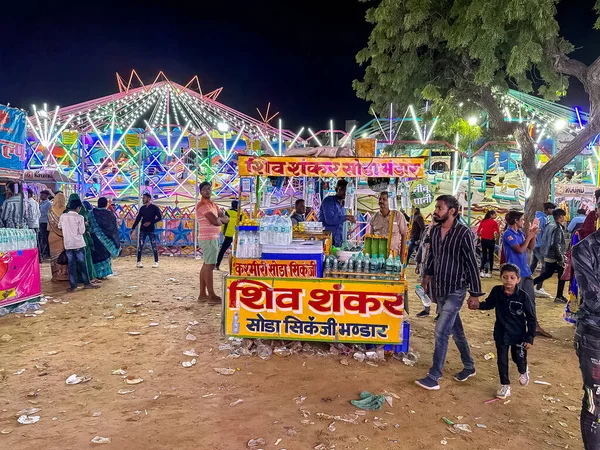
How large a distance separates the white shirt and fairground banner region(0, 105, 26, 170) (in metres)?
1.13

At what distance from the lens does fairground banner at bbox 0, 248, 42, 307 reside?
6.43 metres

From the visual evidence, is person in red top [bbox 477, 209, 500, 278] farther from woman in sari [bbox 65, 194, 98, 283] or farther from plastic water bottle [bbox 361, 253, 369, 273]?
woman in sari [bbox 65, 194, 98, 283]

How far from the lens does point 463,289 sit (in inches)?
160

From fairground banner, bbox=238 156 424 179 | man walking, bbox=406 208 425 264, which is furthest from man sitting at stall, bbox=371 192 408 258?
man walking, bbox=406 208 425 264

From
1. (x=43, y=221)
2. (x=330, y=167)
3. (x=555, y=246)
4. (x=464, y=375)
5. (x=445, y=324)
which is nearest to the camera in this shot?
(x=445, y=324)

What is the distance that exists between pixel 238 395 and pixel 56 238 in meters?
6.57

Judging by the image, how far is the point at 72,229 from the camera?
783cm

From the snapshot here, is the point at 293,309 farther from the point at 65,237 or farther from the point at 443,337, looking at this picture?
the point at 65,237

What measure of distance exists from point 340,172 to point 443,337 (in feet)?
7.71

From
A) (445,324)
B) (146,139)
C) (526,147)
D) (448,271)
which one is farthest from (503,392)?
(146,139)

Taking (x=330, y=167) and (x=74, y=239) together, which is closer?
(x=330, y=167)

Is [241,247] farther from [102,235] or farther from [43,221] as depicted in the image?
[43,221]

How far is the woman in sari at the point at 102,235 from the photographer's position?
28.7 ft

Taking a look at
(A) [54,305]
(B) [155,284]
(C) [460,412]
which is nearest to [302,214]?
(B) [155,284]
